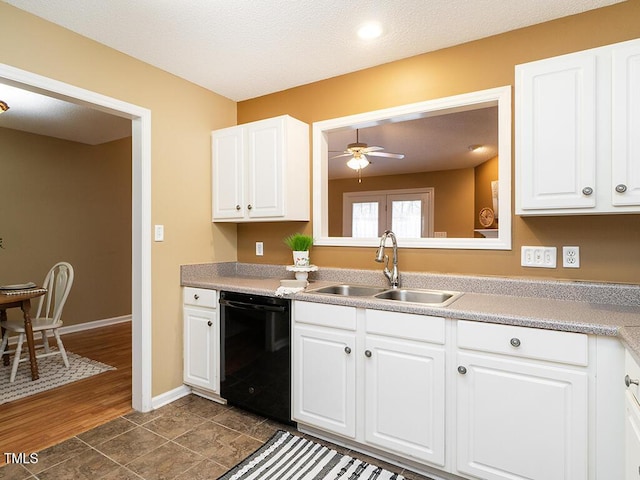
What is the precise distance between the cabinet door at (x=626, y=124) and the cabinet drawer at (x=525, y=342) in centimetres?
66

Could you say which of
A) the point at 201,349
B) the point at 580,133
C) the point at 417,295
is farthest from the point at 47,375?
the point at 580,133

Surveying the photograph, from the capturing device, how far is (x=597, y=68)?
1617mm

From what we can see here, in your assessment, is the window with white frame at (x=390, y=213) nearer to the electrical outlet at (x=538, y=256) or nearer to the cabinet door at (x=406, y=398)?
the electrical outlet at (x=538, y=256)

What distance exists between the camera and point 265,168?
8.77 ft

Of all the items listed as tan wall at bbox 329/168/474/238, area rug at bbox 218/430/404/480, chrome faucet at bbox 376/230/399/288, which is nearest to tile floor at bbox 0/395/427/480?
area rug at bbox 218/430/404/480

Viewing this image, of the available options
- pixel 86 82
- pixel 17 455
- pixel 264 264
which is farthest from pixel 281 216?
pixel 17 455

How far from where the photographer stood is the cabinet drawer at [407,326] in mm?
1731

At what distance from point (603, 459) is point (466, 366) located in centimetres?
56

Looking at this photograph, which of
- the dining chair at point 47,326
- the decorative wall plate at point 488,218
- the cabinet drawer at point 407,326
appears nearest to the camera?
the cabinet drawer at point 407,326

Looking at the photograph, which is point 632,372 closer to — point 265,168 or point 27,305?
point 265,168


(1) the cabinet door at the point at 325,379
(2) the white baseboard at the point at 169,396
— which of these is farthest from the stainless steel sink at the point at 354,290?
(2) the white baseboard at the point at 169,396

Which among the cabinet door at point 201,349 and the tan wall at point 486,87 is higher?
the tan wall at point 486,87

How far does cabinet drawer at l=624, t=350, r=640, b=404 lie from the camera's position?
118cm

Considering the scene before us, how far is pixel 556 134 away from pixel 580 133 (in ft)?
0.30
